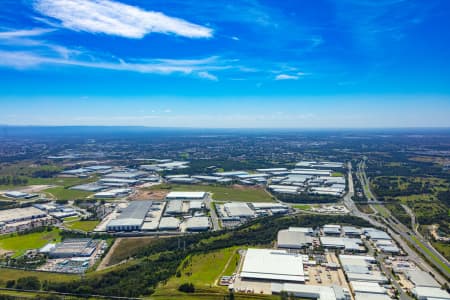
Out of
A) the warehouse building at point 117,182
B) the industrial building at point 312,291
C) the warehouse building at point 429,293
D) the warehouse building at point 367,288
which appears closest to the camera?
the industrial building at point 312,291

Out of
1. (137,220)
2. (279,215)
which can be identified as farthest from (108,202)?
(279,215)

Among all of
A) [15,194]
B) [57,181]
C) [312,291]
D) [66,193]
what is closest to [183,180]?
[66,193]

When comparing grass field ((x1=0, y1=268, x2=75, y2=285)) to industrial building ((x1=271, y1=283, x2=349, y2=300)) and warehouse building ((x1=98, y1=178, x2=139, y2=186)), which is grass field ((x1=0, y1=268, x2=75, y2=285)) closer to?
industrial building ((x1=271, y1=283, x2=349, y2=300))

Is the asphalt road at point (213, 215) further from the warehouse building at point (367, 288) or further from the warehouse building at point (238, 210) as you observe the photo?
the warehouse building at point (367, 288)

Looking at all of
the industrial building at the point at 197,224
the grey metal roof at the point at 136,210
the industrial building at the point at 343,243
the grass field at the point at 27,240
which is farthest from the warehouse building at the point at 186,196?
the industrial building at the point at 343,243

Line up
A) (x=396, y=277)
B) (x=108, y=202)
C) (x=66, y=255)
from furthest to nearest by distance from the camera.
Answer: (x=108, y=202) → (x=66, y=255) → (x=396, y=277)

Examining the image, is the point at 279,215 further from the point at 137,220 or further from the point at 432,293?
the point at 432,293

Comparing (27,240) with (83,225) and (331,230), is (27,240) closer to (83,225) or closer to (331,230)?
(83,225)
